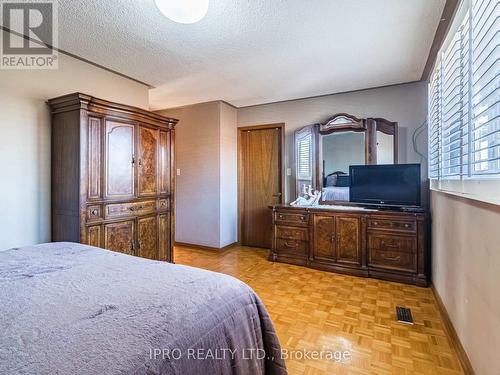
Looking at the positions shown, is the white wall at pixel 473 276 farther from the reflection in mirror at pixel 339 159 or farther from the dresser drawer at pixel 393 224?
the reflection in mirror at pixel 339 159

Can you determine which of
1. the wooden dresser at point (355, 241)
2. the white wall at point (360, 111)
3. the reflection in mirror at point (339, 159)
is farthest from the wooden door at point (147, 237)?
the reflection in mirror at point (339, 159)

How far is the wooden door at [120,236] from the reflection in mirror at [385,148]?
10.1 ft

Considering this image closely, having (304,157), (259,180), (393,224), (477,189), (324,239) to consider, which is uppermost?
(304,157)

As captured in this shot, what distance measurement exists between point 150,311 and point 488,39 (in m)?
1.86

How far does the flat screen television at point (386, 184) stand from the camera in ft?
10.0

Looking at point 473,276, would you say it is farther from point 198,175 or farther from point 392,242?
point 198,175

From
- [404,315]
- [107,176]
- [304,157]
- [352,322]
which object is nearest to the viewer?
[352,322]

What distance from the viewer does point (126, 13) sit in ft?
6.42

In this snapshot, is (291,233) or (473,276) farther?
(291,233)

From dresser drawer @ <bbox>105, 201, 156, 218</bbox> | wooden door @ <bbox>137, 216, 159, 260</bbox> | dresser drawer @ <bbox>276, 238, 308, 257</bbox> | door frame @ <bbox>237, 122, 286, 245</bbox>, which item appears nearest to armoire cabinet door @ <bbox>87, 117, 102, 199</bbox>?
dresser drawer @ <bbox>105, 201, 156, 218</bbox>

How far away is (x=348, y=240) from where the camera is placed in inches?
125

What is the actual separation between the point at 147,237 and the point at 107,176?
2.57 feet

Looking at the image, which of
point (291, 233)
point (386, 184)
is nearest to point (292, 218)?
point (291, 233)

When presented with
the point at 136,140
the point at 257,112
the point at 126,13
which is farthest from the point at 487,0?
the point at 257,112
